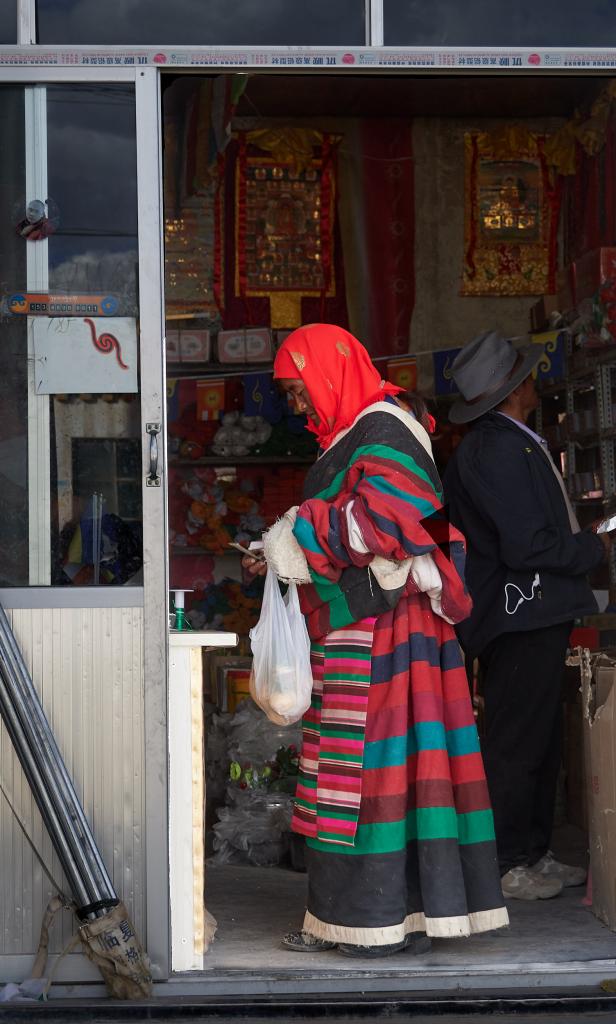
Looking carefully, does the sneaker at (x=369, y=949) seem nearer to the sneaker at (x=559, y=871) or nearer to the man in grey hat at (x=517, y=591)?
the man in grey hat at (x=517, y=591)

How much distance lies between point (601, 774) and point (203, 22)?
92.8 inches

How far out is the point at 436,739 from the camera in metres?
3.40

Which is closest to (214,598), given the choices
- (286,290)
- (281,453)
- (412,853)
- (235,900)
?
(281,453)

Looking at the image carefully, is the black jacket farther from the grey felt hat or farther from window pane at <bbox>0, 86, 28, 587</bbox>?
window pane at <bbox>0, 86, 28, 587</bbox>

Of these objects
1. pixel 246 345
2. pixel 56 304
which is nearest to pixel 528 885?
pixel 56 304

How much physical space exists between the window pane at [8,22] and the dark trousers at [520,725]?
7.58 ft

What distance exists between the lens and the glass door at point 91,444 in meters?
3.30

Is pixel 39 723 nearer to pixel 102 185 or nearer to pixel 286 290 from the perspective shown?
pixel 102 185

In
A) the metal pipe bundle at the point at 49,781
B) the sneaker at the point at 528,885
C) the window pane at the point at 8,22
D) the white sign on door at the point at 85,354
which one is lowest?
the sneaker at the point at 528,885

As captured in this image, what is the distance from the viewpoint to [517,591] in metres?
4.09

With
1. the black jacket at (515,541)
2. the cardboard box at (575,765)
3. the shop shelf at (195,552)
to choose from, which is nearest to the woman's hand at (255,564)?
the black jacket at (515,541)

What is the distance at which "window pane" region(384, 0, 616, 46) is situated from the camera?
11.2ft

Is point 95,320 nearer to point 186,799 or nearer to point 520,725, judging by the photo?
point 186,799

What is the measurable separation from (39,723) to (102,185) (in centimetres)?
140
